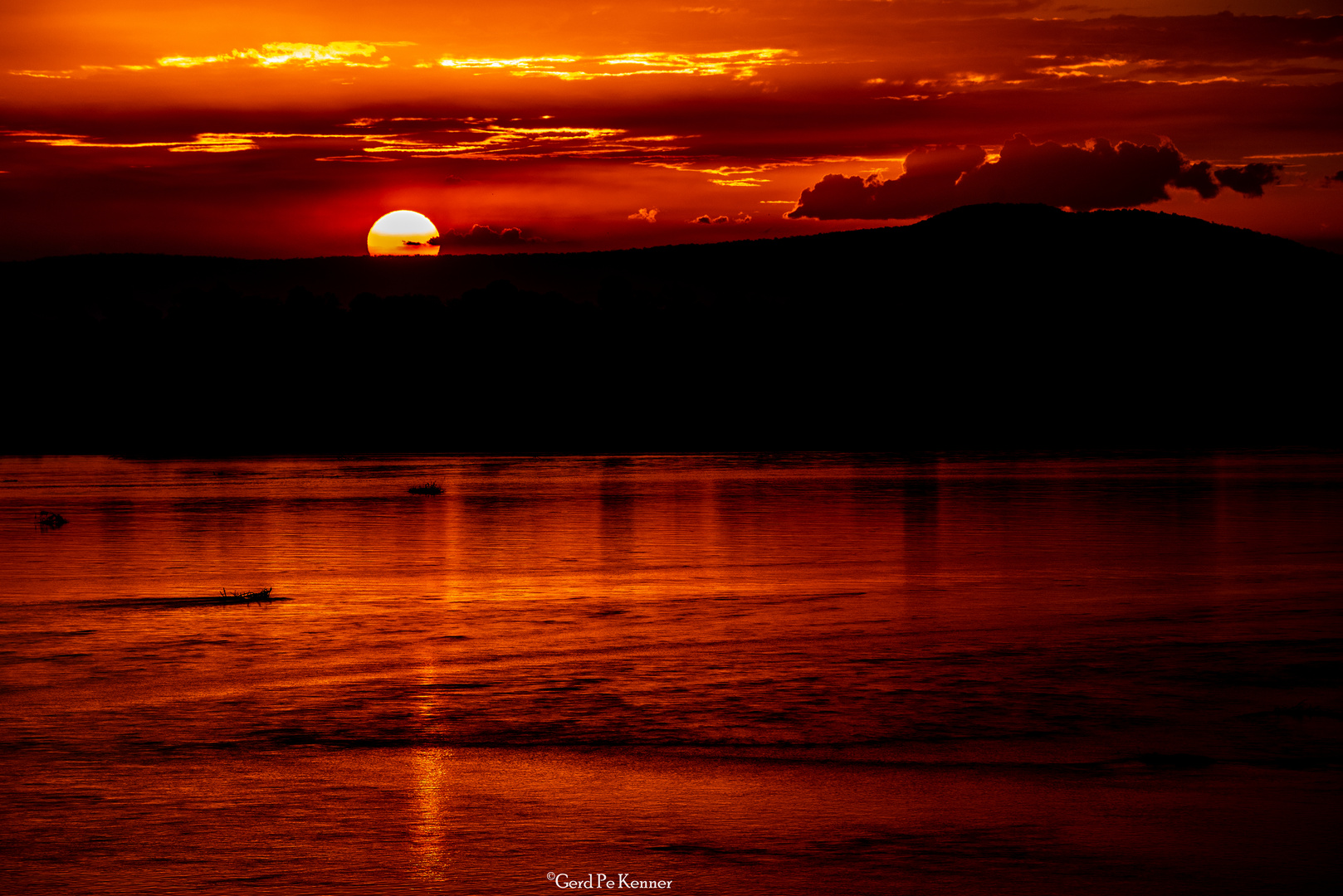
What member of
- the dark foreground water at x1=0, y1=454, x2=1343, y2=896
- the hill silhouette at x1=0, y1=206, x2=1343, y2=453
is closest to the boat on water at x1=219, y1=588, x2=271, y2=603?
the dark foreground water at x1=0, y1=454, x2=1343, y2=896

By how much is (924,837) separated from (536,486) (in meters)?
44.9

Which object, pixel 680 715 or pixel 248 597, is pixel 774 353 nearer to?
pixel 248 597

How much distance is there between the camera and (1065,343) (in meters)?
143

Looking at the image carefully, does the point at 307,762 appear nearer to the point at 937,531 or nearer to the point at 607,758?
the point at 607,758

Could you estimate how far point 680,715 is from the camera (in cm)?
1480

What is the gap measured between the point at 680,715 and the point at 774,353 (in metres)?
125

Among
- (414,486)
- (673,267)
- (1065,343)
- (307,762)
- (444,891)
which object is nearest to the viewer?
(444,891)

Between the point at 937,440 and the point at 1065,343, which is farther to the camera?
the point at 1065,343

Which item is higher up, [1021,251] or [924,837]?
[1021,251]

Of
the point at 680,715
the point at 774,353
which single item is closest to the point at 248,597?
the point at 680,715

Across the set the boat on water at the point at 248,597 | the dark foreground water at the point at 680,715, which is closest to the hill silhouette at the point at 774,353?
the dark foreground water at the point at 680,715

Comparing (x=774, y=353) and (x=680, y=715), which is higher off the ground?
(x=774, y=353)

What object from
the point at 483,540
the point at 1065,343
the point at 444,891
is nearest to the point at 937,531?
the point at 483,540

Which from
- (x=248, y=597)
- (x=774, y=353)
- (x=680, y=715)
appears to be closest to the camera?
(x=680, y=715)
